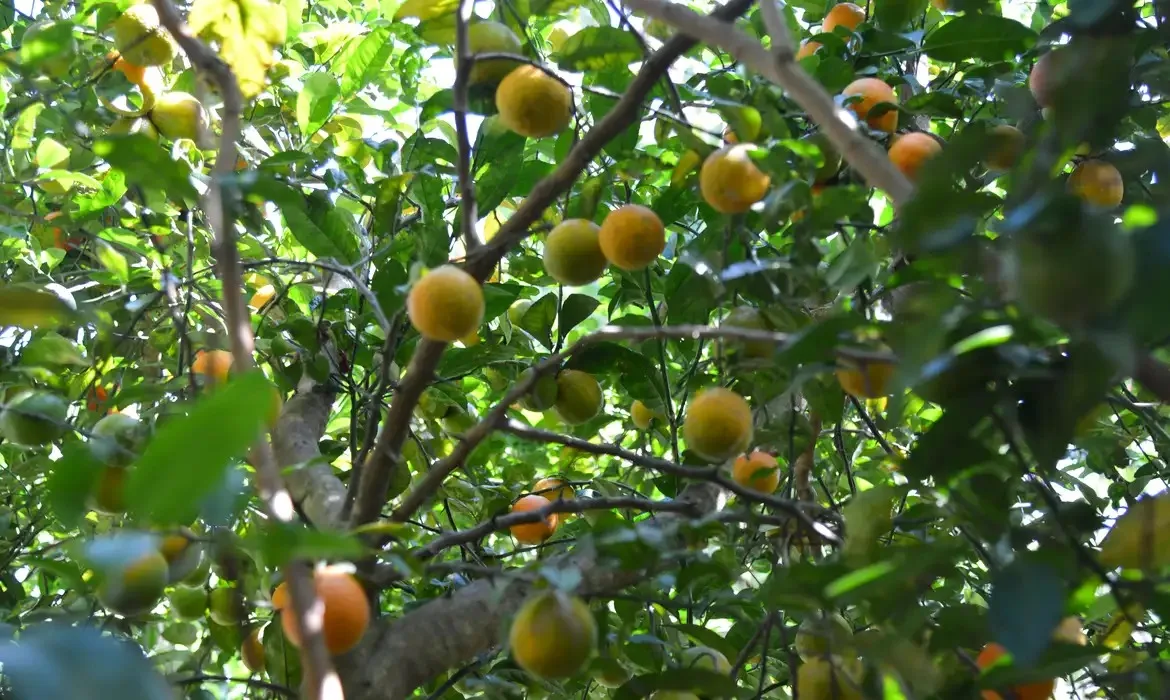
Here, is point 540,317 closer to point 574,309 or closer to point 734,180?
point 574,309

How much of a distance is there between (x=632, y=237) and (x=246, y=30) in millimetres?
524

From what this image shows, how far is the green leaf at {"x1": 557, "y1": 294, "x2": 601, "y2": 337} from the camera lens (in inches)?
53.9

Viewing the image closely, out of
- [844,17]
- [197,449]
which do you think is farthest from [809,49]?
[197,449]

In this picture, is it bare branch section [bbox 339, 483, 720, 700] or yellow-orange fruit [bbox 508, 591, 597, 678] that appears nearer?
yellow-orange fruit [bbox 508, 591, 597, 678]

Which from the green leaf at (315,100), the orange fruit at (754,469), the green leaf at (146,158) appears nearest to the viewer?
the green leaf at (146,158)

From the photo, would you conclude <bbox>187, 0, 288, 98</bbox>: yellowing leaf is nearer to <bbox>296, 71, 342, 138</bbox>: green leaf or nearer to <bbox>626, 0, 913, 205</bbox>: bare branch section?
<bbox>296, 71, 342, 138</bbox>: green leaf

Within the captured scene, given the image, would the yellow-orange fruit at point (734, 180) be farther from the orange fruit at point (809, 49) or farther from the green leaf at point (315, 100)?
the green leaf at point (315, 100)

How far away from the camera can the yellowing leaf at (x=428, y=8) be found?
1188 mm

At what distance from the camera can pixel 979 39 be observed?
46.7 inches

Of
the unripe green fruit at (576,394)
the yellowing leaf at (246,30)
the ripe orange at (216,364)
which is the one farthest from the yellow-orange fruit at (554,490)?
the yellowing leaf at (246,30)

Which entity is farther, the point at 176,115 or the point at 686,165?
the point at 176,115

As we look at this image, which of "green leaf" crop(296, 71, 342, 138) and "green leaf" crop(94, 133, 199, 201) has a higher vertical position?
"green leaf" crop(296, 71, 342, 138)

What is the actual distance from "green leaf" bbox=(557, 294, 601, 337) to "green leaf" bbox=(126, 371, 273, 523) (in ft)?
3.26

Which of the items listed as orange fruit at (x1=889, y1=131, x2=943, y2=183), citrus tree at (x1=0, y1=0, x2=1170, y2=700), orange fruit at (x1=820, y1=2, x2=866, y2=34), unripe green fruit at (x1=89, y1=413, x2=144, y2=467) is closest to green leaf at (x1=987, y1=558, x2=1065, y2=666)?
citrus tree at (x1=0, y1=0, x2=1170, y2=700)
